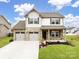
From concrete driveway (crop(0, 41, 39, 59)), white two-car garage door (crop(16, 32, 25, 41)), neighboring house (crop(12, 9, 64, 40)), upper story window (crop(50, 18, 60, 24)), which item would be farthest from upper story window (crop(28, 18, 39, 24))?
concrete driveway (crop(0, 41, 39, 59))

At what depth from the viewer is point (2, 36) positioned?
51469 mm

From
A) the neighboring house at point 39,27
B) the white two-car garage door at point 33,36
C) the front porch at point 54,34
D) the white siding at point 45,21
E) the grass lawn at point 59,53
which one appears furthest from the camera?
the white siding at point 45,21

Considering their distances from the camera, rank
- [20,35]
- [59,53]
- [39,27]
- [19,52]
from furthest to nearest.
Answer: [20,35]
[39,27]
[19,52]
[59,53]

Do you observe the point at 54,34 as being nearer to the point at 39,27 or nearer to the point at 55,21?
the point at 55,21

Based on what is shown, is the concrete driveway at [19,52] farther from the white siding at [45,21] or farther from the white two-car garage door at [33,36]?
the white siding at [45,21]

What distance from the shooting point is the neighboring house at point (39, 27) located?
4341 centimetres

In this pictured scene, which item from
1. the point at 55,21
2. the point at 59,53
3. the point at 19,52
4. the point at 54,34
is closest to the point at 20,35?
the point at 54,34

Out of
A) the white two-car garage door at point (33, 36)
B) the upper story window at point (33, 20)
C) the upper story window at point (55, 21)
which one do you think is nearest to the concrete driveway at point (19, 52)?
the white two-car garage door at point (33, 36)

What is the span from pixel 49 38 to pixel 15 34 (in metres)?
7.91

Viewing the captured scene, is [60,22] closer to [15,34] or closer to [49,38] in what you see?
[49,38]

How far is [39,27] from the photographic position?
4378 centimetres

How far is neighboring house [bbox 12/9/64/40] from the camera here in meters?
43.4

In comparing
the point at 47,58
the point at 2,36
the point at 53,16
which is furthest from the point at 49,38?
the point at 47,58

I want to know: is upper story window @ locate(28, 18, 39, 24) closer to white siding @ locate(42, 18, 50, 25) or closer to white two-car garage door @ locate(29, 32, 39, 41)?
white siding @ locate(42, 18, 50, 25)
